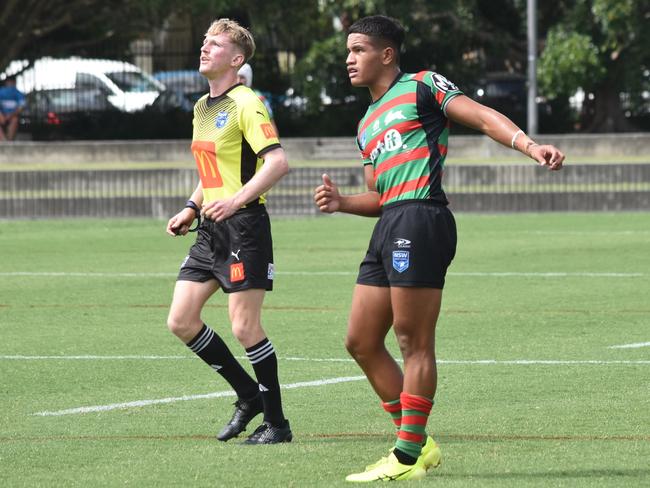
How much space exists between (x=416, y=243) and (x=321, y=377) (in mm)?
3022

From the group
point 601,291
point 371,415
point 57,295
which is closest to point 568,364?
A: point 371,415

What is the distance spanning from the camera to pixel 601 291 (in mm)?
13789

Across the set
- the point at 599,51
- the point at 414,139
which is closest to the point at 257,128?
the point at 414,139

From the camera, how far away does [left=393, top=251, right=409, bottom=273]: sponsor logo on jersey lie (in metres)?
6.45

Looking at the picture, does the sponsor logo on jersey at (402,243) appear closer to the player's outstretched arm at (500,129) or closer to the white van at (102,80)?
the player's outstretched arm at (500,129)

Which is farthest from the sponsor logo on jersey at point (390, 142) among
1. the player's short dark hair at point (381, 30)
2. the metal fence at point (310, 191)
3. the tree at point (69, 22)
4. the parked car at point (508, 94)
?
the parked car at point (508, 94)

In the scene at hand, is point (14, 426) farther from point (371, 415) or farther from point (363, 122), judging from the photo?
point (363, 122)

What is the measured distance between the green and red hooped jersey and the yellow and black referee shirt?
978 mm

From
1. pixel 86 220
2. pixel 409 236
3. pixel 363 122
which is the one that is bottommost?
pixel 86 220

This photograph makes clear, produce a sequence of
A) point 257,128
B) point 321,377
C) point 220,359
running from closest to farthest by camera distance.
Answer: point 257,128, point 220,359, point 321,377

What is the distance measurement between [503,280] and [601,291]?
1.21 meters

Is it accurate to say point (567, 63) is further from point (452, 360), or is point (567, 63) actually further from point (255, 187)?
point (255, 187)

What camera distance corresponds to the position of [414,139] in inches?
256

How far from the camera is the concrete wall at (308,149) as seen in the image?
3036 centimetres
